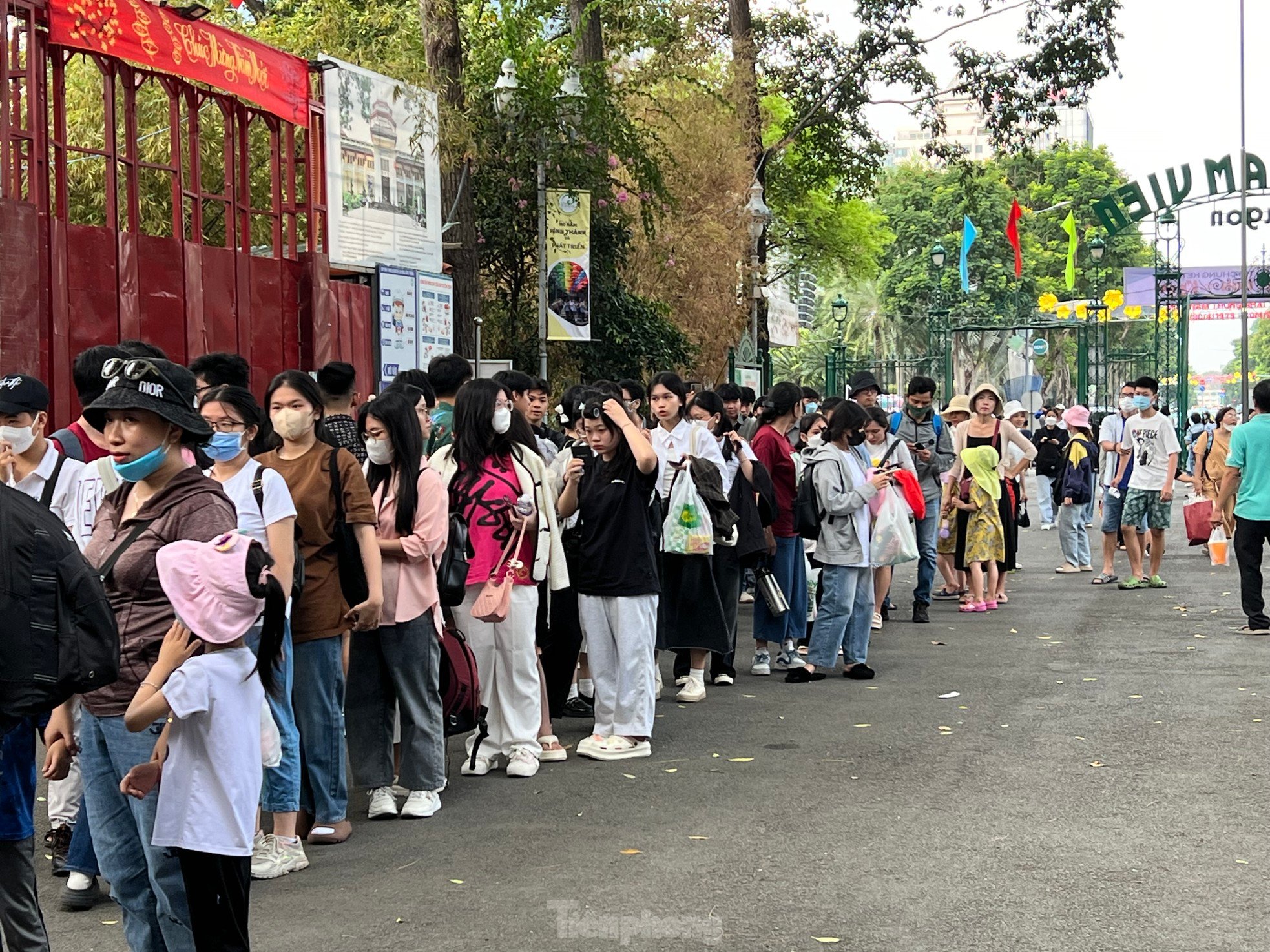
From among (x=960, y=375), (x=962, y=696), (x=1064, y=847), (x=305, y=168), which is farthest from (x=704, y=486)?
(x=960, y=375)

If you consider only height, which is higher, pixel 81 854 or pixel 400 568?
pixel 400 568

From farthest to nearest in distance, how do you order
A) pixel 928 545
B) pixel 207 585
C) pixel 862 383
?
1. pixel 862 383
2. pixel 928 545
3. pixel 207 585

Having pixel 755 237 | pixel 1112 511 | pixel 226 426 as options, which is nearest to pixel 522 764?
pixel 226 426

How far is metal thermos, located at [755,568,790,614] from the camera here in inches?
409

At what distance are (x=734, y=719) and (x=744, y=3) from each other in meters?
18.2

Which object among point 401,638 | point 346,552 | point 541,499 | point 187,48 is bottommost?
point 401,638

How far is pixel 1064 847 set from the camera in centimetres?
610

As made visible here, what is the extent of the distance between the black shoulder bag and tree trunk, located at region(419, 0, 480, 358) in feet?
32.8

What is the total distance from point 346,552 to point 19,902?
2.17m

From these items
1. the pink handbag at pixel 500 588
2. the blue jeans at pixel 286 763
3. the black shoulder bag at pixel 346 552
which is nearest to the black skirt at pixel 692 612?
the pink handbag at pixel 500 588

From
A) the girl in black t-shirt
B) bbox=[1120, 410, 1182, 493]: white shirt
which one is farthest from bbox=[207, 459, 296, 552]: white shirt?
bbox=[1120, 410, 1182, 493]: white shirt

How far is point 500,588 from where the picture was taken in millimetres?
7414

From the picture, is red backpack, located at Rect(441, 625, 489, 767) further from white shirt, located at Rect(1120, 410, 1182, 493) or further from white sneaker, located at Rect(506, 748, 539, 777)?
white shirt, located at Rect(1120, 410, 1182, 493)

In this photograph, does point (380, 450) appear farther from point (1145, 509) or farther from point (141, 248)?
point (1145, 509)
